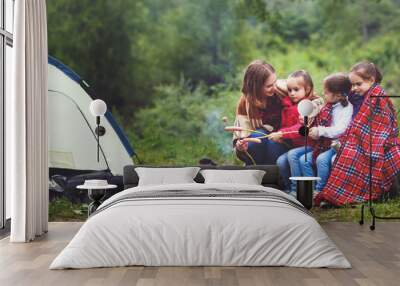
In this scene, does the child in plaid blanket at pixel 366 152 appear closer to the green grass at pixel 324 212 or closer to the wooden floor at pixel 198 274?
the green grass at pixel 324 212

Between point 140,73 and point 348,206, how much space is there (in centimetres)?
329

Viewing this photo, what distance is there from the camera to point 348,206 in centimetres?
779

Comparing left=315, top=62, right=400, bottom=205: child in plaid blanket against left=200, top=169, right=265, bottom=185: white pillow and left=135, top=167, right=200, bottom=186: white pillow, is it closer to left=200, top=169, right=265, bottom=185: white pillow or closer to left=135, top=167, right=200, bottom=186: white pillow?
left=200, top=169, right=265, bottom=185: white pillow

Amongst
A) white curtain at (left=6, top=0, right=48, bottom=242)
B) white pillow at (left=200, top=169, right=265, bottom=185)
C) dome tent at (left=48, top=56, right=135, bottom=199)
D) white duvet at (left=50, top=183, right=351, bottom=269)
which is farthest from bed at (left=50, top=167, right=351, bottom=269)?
dome tent at (left=48, top=56, right=135, bottom=199)

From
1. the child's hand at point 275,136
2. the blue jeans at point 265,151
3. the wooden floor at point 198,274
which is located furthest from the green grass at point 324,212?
the wooden floor at point 198,274

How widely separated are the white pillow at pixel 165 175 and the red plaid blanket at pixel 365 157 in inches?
73.6

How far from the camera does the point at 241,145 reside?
7.85 meters

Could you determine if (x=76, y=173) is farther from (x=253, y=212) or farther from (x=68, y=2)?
(x=253, y=212)

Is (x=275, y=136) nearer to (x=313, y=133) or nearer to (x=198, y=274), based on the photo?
(x=313, y=133)

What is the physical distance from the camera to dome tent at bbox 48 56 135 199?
785cm

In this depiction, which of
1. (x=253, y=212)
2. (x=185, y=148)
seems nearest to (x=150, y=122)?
(x=185, y=148)

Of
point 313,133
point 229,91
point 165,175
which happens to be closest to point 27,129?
point 165,175

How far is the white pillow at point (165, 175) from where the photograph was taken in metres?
6.95

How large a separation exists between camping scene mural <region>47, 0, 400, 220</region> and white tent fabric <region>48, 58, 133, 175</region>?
1 cm
